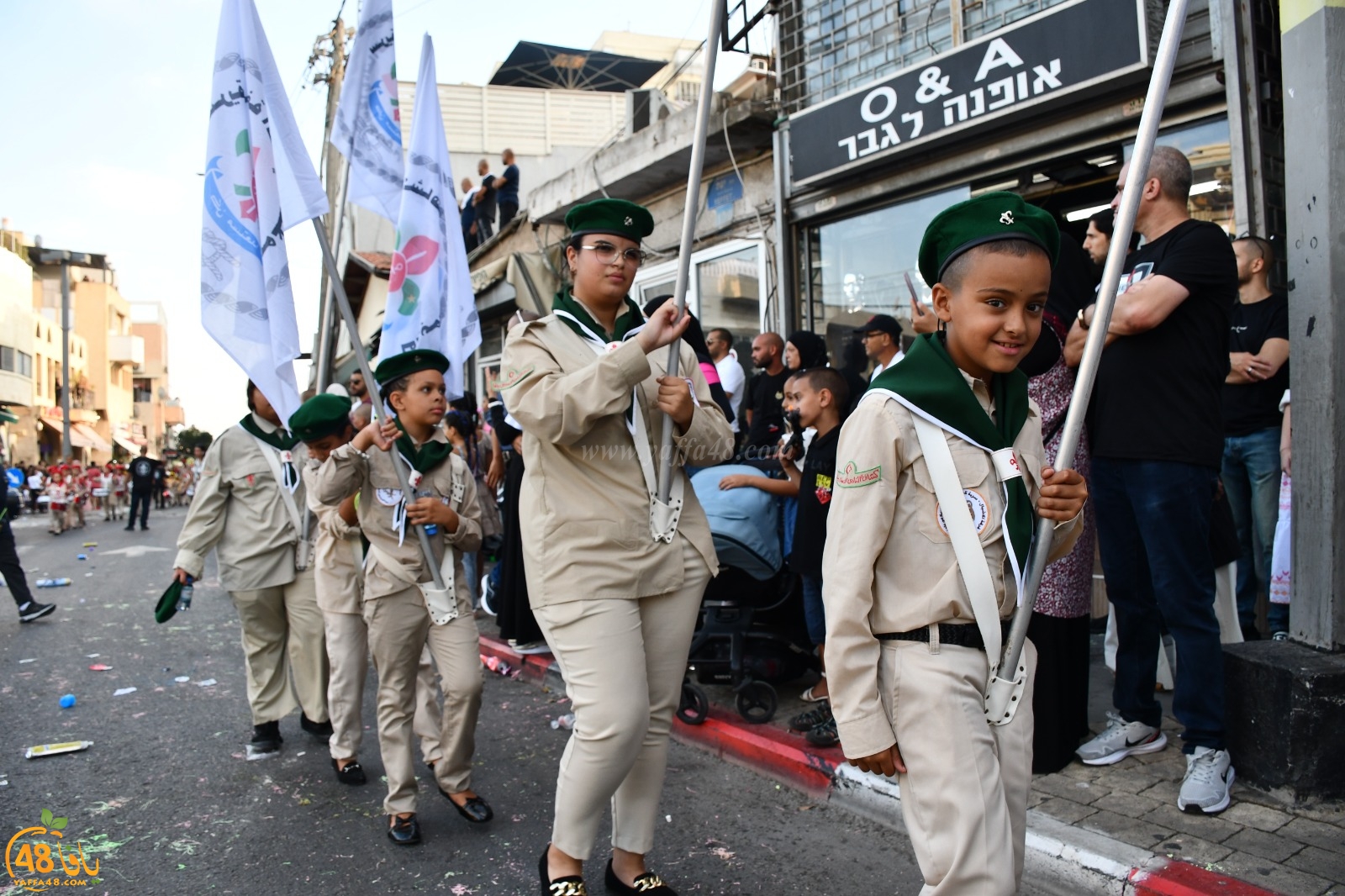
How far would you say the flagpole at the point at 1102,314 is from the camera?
6.82ft

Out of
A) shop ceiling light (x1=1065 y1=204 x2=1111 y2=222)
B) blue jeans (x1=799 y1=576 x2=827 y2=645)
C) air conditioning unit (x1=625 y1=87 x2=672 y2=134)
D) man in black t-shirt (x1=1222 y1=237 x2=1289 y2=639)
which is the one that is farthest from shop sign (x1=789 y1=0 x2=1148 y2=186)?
air conditioning unit (x1=625 y1=87 x2=672 y2=134)

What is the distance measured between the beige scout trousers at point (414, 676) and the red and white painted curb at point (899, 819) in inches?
55.8

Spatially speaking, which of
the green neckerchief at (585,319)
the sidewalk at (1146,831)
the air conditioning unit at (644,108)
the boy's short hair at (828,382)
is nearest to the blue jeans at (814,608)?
the sidewalk at (1146,831)

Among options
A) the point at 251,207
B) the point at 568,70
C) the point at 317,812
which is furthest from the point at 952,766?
the point at 568,70

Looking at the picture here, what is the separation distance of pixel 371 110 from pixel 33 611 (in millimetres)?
7596

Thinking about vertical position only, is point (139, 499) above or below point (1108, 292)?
below

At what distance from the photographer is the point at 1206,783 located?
363 centimetres

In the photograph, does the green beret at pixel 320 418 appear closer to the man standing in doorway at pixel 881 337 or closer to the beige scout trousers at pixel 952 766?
the man standing in doorway at pixel 881 337

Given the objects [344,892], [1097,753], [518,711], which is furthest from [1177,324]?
[518,711]

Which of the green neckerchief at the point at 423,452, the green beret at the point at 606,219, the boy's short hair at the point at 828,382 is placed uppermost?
the green beret at the point at 606,219

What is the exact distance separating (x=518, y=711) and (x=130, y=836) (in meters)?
2.33

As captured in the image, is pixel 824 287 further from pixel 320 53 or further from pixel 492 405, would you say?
pixel 320 53

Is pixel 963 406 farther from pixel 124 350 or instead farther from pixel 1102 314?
pixel 124 350

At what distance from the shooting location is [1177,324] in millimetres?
3670
